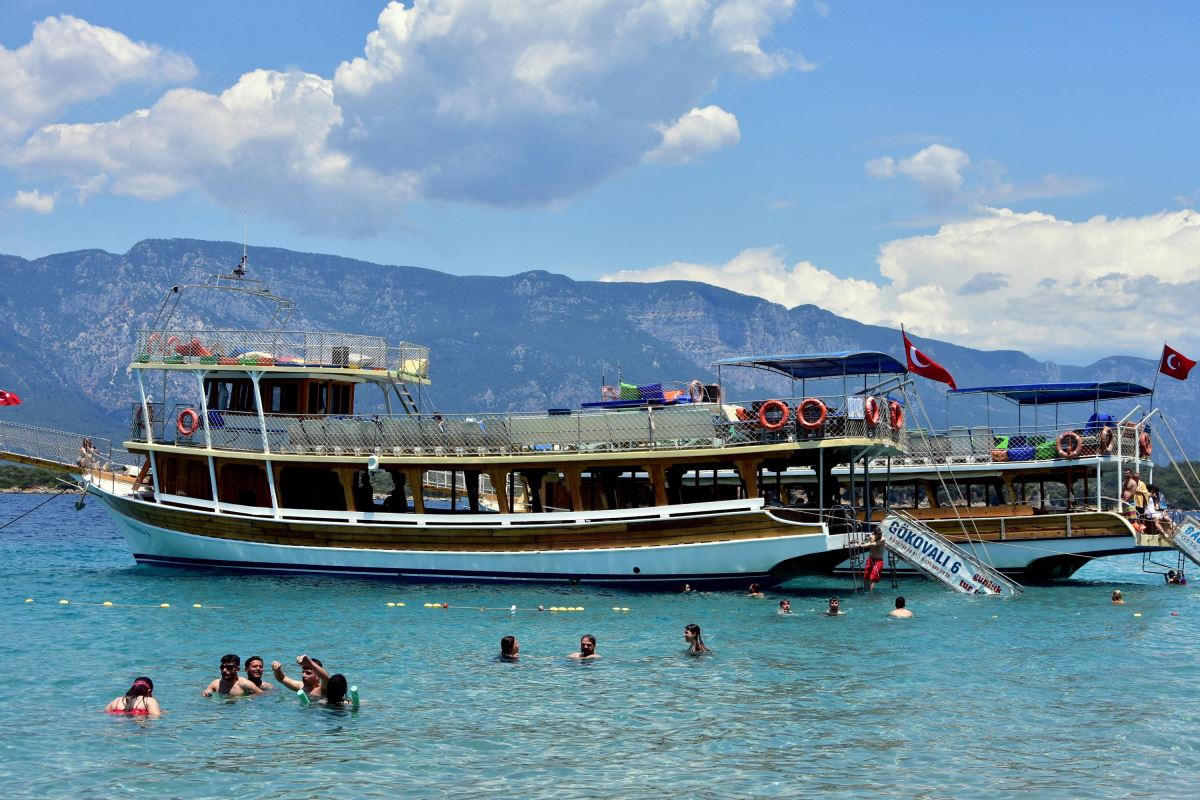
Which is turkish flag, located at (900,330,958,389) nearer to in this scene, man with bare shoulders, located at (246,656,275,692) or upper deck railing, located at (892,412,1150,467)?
upper deck railing, located at (892,412,1150,467)

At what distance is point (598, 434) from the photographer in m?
31.5

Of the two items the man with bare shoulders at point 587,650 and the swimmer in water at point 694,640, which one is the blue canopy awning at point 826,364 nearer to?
the swimmer in water at point 694,640

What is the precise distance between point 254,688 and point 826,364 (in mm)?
20740

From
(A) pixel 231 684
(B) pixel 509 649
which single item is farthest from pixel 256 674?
(B) pixel 509 649

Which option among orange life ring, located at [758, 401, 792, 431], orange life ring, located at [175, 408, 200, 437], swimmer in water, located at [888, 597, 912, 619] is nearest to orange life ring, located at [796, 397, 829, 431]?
orange life ring, located at [758, 401, 792, 431]

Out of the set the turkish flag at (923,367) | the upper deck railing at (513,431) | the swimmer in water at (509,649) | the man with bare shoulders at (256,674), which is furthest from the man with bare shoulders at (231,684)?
the turkish flag at (923,367)

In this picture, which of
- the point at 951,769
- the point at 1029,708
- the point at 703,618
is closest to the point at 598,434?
the point at 703,618

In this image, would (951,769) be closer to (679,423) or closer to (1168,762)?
(1168,762)

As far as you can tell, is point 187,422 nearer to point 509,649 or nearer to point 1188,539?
point 509,649

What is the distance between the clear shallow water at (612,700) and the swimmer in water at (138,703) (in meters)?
0.25

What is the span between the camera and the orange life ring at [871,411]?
30266mm

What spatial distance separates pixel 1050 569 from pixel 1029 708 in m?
20.5

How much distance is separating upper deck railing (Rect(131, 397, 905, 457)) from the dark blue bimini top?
26.8 ft

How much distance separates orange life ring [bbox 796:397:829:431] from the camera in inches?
1174
